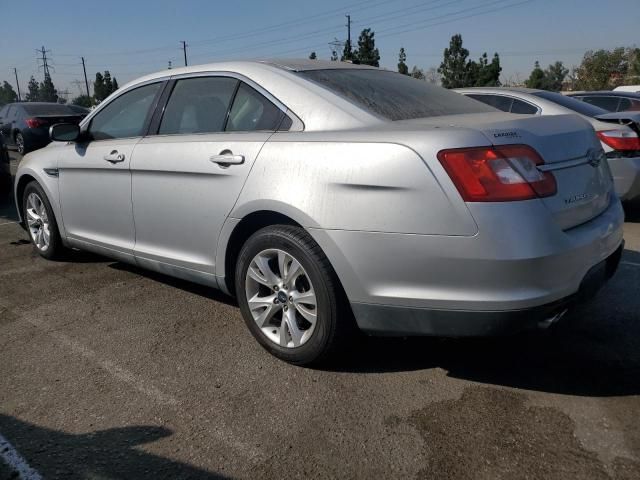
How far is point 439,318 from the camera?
2.48 m

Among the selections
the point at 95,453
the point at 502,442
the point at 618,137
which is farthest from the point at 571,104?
the point at 95,453

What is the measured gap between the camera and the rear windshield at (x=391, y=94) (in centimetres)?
299

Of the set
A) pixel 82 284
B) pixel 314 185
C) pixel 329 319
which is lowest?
pixel 82 284

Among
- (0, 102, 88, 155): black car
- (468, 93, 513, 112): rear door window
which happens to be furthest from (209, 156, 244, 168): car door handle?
(0, 102, 88, 155): black car

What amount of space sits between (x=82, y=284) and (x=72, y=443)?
2.33 m

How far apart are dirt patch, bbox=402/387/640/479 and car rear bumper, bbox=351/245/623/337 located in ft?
1.26

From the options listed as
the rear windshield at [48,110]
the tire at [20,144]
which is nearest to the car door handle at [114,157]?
the tire at [20,144]

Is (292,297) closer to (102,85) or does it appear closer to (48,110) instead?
(48,110)

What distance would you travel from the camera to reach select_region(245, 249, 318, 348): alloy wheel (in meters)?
2.88

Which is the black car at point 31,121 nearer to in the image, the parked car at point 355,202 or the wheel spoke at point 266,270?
the parked car at point 355,202

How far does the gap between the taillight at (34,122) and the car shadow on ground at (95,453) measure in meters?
13.7

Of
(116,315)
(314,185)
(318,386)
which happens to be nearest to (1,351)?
(116,315)

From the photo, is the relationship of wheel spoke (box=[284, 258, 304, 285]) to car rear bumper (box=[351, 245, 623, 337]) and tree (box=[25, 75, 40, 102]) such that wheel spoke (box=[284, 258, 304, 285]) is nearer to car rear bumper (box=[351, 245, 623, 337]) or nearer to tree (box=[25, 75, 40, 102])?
car rear bumper (box=[351, 245, 623, 337])

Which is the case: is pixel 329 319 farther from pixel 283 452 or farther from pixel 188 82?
pixel 188 82
